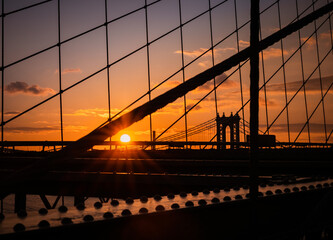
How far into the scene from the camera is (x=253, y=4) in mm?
1793

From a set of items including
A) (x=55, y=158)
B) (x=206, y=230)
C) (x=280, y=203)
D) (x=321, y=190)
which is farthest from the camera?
(x=321, y=190)

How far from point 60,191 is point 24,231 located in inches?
330

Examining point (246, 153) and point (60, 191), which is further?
point (246, 153)

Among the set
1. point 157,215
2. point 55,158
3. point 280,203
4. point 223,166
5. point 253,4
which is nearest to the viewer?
point 55,158

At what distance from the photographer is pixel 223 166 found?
9578 mm

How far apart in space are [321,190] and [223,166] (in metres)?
5.55

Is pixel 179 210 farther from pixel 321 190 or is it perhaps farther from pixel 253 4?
pixel 321 190

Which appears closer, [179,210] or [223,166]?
[179,210]

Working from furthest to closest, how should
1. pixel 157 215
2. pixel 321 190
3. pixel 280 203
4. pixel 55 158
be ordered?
pixel 321 190, pixel 280 203, pixel 157 215, pixel 55 158

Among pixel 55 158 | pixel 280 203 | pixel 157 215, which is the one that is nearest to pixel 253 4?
pixel 55 158

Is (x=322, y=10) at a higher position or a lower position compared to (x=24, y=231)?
higher

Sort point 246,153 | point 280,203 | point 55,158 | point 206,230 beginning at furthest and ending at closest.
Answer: point 246,153, point 280,203, point 206,230, point 55,158

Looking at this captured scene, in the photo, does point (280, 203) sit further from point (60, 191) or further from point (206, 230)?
point (60, 191)

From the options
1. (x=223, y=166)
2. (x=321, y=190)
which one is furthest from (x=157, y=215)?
(x=223, y=166)
